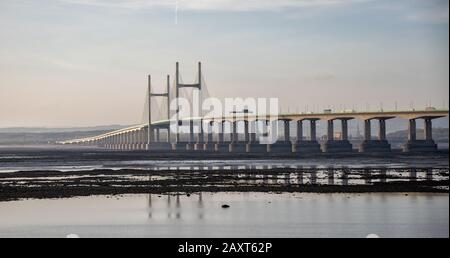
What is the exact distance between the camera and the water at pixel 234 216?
2623cm

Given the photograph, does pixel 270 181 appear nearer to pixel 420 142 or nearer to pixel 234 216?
pixel 234 216

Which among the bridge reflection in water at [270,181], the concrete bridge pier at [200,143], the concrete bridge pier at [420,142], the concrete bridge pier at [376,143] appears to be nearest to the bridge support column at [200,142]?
the concrete bridge pier at [200,143]

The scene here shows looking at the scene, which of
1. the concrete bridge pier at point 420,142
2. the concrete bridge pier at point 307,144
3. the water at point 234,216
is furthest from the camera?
the concrete bridge pier at point 307,144

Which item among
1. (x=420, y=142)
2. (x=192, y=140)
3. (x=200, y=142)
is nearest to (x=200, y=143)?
→ (x=200, y=142)

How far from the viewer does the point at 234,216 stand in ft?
99.0

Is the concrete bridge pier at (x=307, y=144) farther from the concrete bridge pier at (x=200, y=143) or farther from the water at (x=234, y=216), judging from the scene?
the water at (x=234, y=216)

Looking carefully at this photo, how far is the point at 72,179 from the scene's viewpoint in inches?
2023

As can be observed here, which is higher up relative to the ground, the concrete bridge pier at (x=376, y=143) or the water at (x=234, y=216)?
the concrete bridge pier at (x=376, y=143)

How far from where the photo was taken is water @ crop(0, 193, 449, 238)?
26234 millimetres

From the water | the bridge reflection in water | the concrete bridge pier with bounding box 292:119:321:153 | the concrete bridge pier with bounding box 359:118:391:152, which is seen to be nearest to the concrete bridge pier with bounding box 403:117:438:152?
the concrete bridge pier with bounding box 359:118:391:152

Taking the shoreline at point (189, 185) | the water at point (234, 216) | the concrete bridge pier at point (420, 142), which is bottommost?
the water at point (234, 216)

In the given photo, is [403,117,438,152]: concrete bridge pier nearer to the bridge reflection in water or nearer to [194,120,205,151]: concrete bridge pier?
[194,120,205,151]: concrete bridge pier
